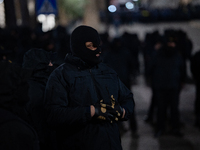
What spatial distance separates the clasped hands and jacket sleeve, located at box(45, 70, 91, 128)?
2.2 inches

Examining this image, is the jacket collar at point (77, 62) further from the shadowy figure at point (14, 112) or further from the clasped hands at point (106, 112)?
the shadowy figure at point (14, 112)

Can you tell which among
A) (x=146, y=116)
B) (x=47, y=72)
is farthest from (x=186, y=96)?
(x=47, y=72)

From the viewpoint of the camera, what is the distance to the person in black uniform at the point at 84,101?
2477 mm

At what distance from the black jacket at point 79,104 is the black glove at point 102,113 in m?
0.07

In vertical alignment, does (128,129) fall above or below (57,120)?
below

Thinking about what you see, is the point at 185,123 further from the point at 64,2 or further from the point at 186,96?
the point at 64,2

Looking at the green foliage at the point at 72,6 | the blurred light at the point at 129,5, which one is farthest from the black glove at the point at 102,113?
the blurred light at the point at 129,5

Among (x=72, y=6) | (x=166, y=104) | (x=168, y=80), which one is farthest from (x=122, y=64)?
(x=72, y=6)

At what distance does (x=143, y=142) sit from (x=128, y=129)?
86 cm

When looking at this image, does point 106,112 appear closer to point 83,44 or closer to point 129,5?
point 83,44

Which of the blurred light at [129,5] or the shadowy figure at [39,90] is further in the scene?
the blurred light at [129,5]

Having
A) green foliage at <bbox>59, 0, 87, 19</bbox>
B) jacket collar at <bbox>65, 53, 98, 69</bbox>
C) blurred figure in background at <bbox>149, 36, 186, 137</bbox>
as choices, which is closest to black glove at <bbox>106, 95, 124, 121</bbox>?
jacket collar at <bbox>65, 53, 98, 69</bbox>

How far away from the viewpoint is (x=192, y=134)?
6.40m

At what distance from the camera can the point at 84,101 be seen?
2590mm
